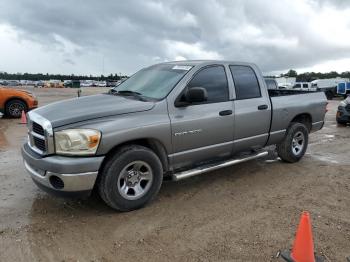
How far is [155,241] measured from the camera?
379 centimetres

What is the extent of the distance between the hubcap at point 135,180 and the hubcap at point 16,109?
11226 mm

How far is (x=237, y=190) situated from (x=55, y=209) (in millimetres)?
2523

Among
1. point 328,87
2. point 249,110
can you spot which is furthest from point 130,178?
point 328,87

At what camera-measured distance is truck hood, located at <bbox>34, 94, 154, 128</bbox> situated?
13.8 feet

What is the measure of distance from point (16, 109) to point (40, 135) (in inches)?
429

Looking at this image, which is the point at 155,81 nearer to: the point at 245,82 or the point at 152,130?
the point at 152,130

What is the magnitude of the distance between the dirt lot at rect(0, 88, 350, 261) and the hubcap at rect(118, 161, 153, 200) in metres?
0.25

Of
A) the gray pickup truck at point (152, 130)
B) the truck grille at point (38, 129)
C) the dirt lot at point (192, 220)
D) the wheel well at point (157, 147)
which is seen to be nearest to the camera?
the dirt lot at point (192, 220)

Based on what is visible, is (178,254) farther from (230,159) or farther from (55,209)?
(230,159)

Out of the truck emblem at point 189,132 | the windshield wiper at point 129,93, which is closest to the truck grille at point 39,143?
the windshield wiper at point 129,93

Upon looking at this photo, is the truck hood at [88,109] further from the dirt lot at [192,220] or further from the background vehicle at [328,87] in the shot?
the background vehicle at [328,87]

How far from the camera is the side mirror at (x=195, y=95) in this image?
4.71 meters

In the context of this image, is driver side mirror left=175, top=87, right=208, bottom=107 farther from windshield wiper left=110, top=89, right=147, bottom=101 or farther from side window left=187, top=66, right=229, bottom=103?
windshield wiper left=110, top=89, right=147, bottom=101

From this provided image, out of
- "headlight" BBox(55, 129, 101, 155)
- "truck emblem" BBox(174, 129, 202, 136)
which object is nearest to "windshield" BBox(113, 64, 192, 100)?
"truck emblem" BBox(174, 129, 202, 136)
